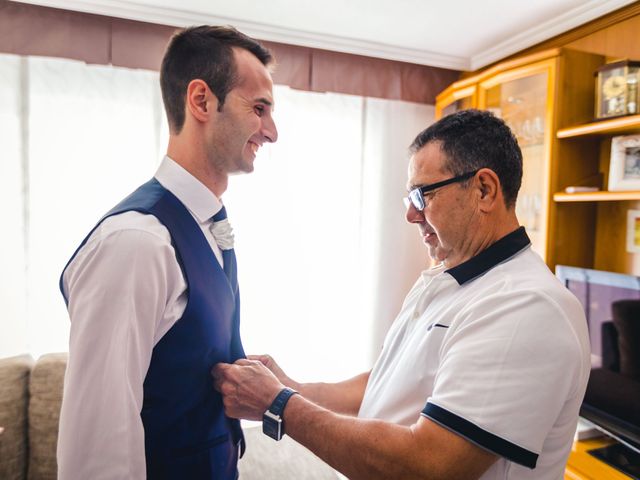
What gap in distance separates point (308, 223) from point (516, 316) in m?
2.38

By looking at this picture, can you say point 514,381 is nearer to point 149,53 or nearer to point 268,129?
point 268,129

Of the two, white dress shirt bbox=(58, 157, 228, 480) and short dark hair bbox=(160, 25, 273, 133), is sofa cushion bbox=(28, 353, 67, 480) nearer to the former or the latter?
white dress shirt bbox=(58, 157, 228, 480)

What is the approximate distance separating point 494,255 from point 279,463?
1.82 m

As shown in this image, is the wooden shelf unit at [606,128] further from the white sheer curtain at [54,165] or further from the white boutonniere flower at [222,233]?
the white sheer curtain at [54,165]

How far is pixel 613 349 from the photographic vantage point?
84.1 inches

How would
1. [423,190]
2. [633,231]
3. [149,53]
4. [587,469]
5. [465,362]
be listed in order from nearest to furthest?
[465,362] → [423,190] → [587,469] → [633,231] → [149,53]

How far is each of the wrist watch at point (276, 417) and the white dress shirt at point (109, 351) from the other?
11.9 inches

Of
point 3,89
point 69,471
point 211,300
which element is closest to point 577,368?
point 211,300

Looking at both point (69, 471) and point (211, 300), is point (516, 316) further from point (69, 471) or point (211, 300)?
point (69, 471)

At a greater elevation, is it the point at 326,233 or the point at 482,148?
the point at 482,148

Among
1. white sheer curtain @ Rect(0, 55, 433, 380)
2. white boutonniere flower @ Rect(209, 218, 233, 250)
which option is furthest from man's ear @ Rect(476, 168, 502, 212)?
white sheer curtain @ Rect(0, 55, 433, 380)

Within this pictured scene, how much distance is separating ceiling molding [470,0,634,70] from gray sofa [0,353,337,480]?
2.81 m

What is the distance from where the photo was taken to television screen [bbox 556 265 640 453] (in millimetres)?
2031

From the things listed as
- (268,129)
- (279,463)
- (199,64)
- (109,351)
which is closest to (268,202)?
(279,463)
